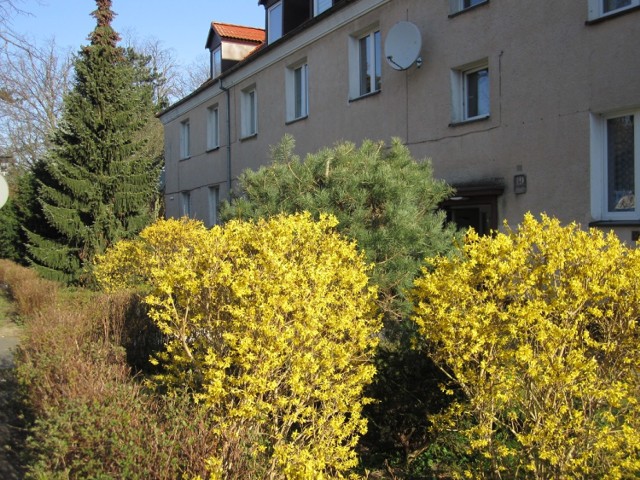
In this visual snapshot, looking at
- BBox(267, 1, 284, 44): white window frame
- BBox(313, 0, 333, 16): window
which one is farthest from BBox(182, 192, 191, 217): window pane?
BBox(313, 0, 333, 16): window

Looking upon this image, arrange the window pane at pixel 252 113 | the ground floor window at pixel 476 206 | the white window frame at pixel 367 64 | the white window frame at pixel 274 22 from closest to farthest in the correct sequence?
1. the ground floor window at pixel 476 206
2. the white window frame at pixel 367 64
3. the white window frame at pixel 274 22
4. the window pane at pixel 252 113

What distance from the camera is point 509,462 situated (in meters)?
3.69

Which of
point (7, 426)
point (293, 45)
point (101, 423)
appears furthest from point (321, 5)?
point (101, 423)

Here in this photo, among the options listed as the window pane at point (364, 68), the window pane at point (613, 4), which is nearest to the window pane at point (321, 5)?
the window pane at point (364, 68)

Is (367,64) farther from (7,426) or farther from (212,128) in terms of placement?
(7,426)

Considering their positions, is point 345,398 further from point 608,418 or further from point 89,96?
point 89,96

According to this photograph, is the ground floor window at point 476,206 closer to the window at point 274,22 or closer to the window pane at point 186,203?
the window at point 274,22

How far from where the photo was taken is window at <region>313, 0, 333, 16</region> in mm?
14493

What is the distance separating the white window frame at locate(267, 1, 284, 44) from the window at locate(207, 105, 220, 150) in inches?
171

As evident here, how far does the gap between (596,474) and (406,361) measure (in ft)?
4.88

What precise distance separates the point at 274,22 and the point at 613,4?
11159 millimetres

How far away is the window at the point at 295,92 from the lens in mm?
15367

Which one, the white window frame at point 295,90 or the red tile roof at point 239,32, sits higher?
the red tile roof at point 239,32

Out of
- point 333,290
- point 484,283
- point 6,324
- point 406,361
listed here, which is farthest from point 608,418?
point 6,324
